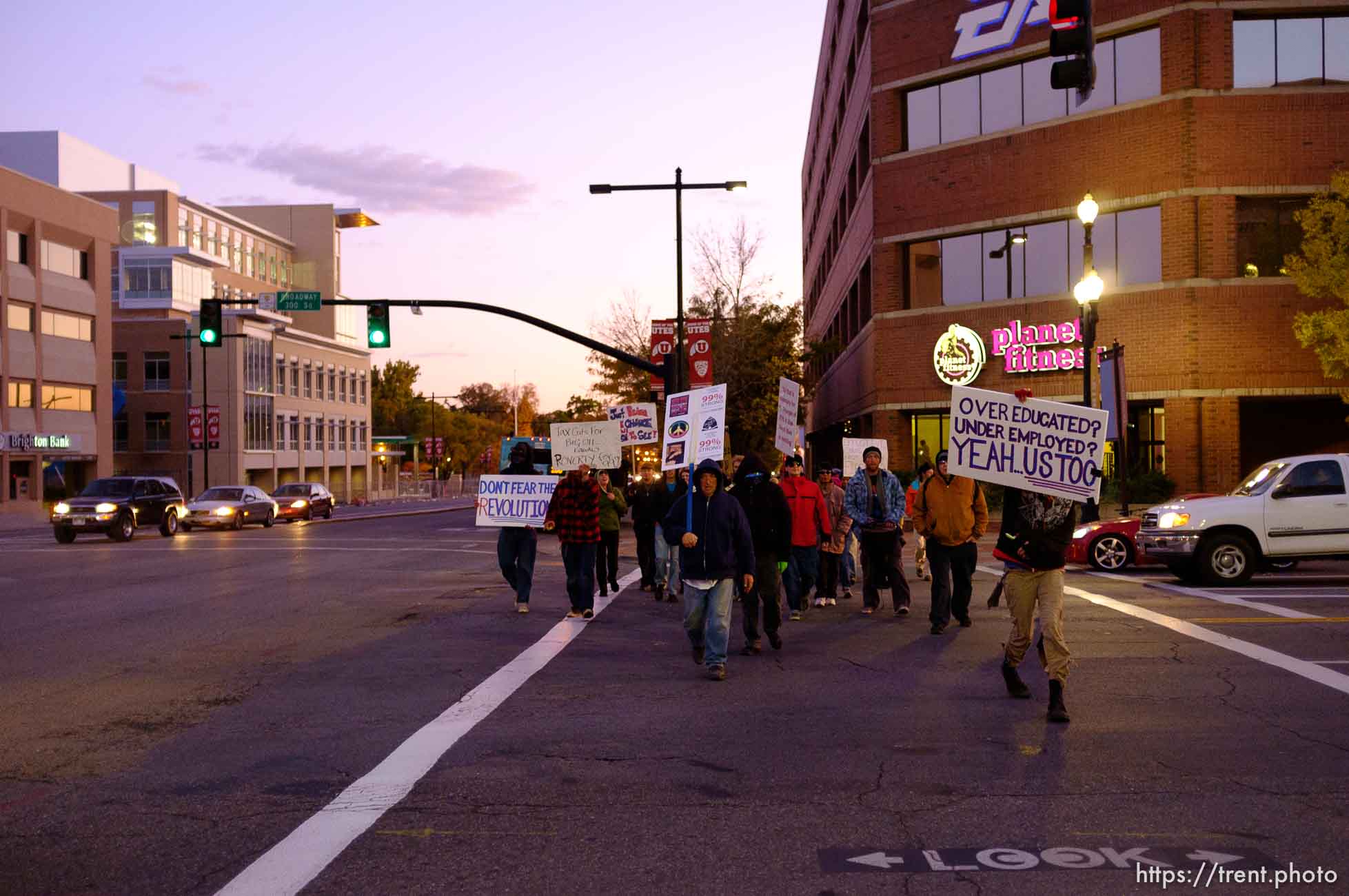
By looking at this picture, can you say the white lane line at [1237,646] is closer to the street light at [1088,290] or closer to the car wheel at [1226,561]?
the car wheel at [1226,561]

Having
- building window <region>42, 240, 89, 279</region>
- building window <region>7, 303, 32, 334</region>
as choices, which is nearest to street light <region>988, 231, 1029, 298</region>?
building window <region>7, 303, 32, 334</region>

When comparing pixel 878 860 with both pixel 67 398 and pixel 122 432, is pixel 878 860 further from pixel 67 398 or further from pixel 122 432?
pixel 122 432

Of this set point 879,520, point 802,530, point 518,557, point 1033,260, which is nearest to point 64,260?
point 1033,260

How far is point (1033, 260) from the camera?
119ft

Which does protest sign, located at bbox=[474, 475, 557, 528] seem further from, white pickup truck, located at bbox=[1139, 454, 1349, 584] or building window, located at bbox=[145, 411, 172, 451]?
building window, located at bbox=[145, 411, 172, 451]

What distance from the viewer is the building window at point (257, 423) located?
81.8 m

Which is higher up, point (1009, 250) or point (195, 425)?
point (1009, 250)

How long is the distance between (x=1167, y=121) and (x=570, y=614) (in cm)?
2516

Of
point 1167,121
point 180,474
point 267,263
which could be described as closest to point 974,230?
point 1167,121

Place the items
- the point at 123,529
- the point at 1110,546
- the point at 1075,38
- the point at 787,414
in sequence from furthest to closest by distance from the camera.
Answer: the point at 123,529
the point at 787,414
the point at 1110,546
the point at 1075,38

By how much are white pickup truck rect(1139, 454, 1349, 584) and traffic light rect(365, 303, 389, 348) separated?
15992 millimetres

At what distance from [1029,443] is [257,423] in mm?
79437

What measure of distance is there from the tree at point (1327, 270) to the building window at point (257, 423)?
6526cm

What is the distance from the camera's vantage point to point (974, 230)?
37469mm
